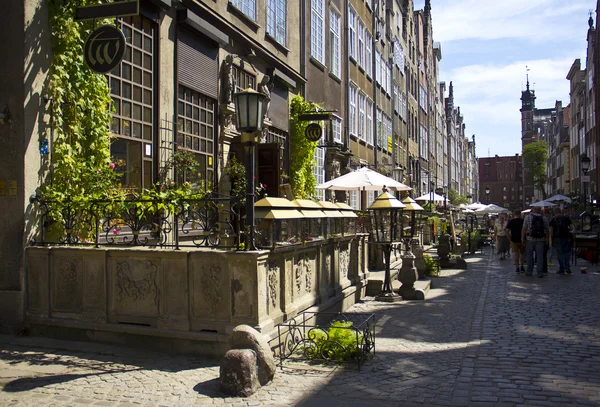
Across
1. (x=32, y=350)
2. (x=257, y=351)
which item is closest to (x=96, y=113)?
(x=32, y=350)

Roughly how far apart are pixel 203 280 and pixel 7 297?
2777mm

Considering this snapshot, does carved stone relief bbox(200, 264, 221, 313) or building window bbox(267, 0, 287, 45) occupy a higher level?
building window bbox(267, 0, 287, 45)

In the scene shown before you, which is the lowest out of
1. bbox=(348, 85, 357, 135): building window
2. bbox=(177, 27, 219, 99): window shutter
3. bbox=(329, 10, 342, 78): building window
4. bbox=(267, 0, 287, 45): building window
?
bbox=(177, 27, 219, 99): window shutter

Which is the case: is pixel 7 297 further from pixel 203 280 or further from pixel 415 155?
pixel 415 155

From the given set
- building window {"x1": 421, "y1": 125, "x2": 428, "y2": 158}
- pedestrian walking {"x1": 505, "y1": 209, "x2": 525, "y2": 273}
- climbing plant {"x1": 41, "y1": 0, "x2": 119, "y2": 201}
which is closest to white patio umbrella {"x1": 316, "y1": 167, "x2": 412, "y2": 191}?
pedestrian walking {"x1": 505, "y1": 209, "x2": 525, "y2": 273}

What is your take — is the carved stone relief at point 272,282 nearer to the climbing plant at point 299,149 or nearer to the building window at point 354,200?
the climbing plant at point 299,149

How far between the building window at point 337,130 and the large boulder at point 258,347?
15790mm

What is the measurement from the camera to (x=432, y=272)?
643 inches

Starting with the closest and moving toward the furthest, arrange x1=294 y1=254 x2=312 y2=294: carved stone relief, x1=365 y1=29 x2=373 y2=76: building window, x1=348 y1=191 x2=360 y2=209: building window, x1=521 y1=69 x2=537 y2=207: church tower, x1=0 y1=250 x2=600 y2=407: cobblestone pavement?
x1=0 y1=250 x2=600 y2=407: cobblestone pavement
x1=294 y1=254 x2=312 y2=294: carved stone relief
x1=348 y1=191 x2=360 y2=209: building window
x1=365 y1=29 x2=373 y2=76: building window
x1=521 y1=69 x2=537 y2=207: church tower

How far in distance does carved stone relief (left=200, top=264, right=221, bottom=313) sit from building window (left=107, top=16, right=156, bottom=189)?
3.12 meters

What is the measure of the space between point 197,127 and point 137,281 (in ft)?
17.1

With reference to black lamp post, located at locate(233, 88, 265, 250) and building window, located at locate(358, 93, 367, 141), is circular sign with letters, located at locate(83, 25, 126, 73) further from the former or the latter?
building window, located at locate(358, 93, 367, 141)

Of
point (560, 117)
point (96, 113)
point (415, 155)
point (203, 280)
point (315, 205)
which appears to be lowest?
point (203, 280)

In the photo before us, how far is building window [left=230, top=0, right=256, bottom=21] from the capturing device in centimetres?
1345
